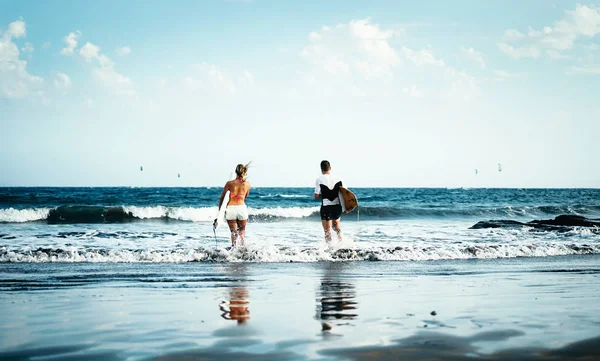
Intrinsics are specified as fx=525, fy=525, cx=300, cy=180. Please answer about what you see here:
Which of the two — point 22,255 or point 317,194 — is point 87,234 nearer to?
point 22,255

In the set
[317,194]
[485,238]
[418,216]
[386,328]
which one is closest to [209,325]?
[386,328]

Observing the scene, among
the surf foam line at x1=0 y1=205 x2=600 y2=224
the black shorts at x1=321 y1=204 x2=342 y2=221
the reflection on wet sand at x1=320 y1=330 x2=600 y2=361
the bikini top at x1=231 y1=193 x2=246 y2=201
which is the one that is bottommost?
the surf foam line at x1=0 y1=205 x2=600 y2=224

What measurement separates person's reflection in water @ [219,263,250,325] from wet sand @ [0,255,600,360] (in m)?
0.01

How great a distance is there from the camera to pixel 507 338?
136 inches

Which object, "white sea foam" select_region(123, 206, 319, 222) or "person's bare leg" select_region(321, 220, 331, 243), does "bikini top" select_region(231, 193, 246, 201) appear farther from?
"white sea foam" select_region(123, 206, 319, 222)

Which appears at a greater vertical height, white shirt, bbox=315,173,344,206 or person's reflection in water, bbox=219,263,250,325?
white shirt, bbox=315,173,344,206

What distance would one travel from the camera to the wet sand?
3.17 metres

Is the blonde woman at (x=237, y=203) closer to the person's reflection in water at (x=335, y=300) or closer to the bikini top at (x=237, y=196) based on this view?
the bikini top at (x=237, y=196)

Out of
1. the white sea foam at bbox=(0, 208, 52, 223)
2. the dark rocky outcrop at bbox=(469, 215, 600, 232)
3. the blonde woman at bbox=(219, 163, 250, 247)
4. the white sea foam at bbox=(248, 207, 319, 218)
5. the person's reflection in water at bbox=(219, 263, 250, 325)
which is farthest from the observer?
the white sea foam at bbox=(248, 207, 319, 218)

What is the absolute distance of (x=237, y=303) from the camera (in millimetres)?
4949

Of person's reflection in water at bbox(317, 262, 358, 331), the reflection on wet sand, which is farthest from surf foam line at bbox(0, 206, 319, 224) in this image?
the reflection on wet sand

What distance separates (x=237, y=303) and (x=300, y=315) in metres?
0.87

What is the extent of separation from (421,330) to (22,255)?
8.68 meters

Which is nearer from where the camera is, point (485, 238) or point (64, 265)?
point (64, 265)
